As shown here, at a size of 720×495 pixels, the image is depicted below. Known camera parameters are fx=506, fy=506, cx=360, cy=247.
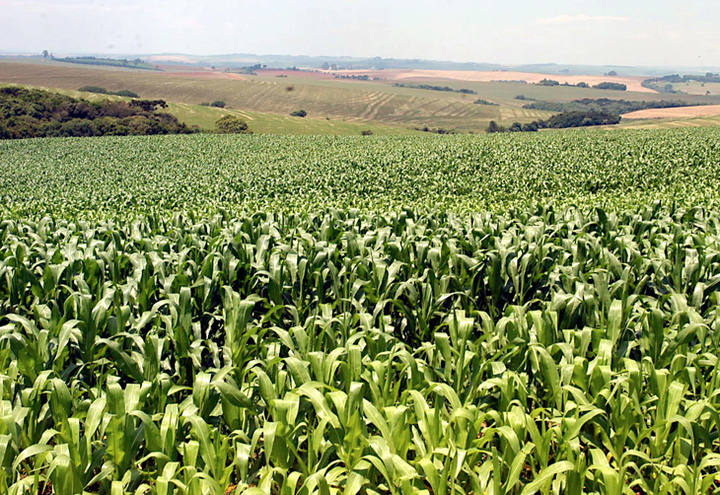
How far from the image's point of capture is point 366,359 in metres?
4.27

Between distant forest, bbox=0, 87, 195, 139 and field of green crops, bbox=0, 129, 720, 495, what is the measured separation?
74824 millimetres

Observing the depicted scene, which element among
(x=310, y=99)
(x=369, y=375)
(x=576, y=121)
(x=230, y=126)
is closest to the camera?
(x=369, y=375)

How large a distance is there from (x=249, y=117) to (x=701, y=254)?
106 meters

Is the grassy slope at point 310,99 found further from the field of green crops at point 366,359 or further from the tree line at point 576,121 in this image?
the field of green crops at point 366,359

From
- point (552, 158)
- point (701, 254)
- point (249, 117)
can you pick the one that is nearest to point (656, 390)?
point (701, 254)

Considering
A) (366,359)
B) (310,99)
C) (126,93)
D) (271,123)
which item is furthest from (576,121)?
(366,359)

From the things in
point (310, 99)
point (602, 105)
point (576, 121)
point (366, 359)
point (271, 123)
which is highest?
point (602, 105)

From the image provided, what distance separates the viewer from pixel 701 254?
6141 millimetres

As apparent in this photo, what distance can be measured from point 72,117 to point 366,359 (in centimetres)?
9543

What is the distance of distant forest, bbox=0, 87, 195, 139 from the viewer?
76.0 m

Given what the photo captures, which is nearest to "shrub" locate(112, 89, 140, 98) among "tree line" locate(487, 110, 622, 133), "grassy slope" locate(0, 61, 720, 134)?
"grassy slope" locate(0, 61, 720, 134)

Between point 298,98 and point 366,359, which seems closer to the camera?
point 366,359

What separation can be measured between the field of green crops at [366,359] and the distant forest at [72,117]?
74.8 m

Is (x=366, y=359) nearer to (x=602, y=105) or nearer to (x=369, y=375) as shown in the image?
(x=369, y=375)
